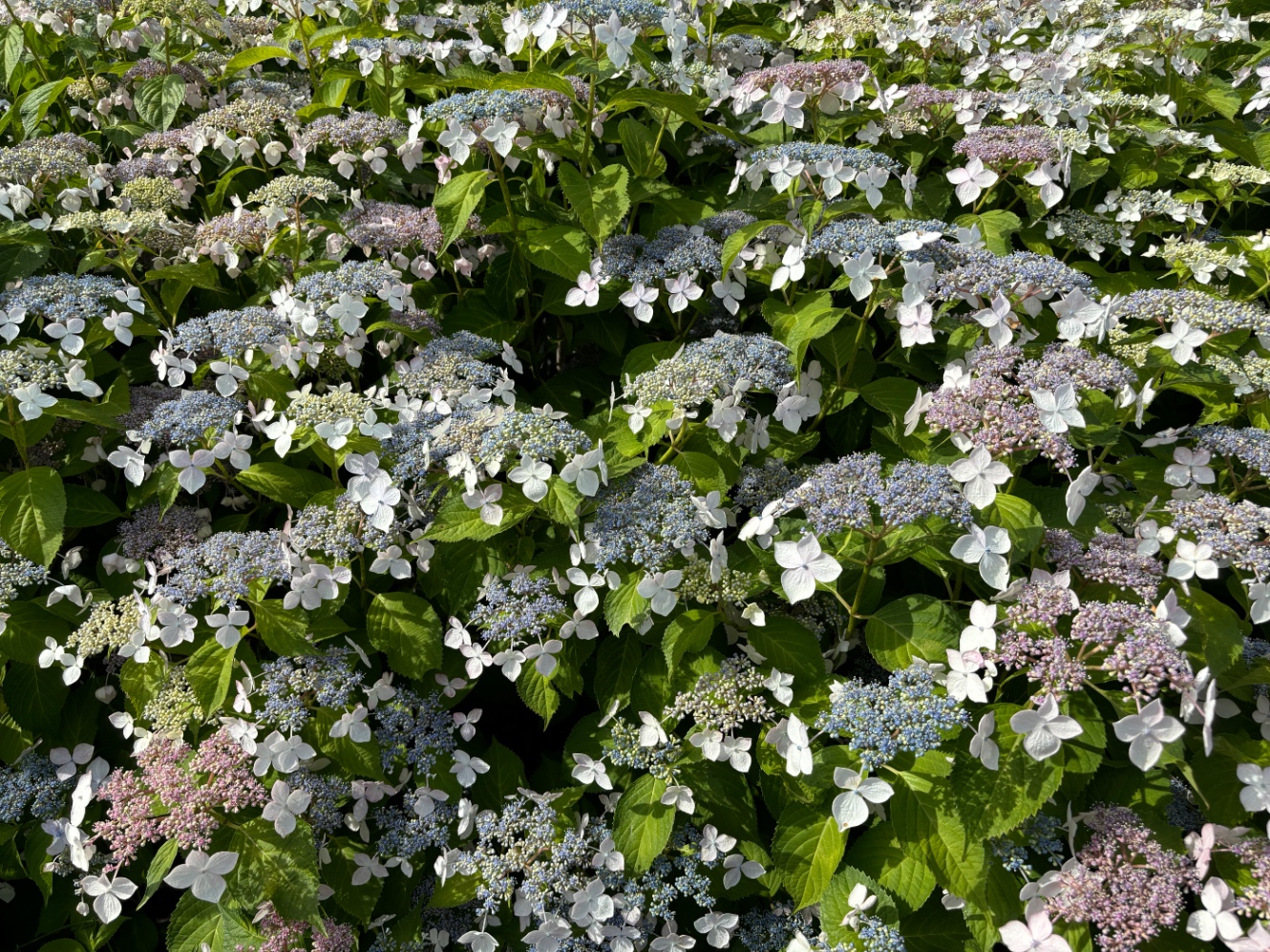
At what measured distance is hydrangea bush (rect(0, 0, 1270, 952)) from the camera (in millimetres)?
1854

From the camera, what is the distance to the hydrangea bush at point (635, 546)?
1.85 metres

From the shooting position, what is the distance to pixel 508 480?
2209 millimetres

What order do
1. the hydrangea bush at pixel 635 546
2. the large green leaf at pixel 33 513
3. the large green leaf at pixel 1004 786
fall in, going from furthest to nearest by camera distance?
the large green leaf at pixel 33 513, the hydrangea bush at pixel 635 546, the large green leaf at pixel 1004 786

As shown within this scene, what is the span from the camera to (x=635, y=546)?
1997 millimetres

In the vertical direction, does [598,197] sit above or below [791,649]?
above

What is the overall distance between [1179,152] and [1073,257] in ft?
1.67

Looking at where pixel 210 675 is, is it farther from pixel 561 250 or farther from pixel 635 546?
pixel 561 250

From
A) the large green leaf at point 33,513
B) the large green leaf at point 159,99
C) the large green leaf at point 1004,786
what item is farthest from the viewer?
the large green leaf at point 159,99

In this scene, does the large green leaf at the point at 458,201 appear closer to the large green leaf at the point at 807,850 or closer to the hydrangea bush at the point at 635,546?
the hydrangea bush at the point at 635,546

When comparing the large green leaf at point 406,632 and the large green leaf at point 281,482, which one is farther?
the large green leaf at point 281,482

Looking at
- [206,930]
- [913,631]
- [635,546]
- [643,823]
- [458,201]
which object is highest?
[458,201]

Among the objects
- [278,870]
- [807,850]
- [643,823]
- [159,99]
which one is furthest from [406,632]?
[159,99]

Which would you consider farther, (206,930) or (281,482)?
(281,482)

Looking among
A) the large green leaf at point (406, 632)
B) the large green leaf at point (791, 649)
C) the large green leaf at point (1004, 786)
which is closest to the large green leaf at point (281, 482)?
the large green leaf at point (406, 632)
